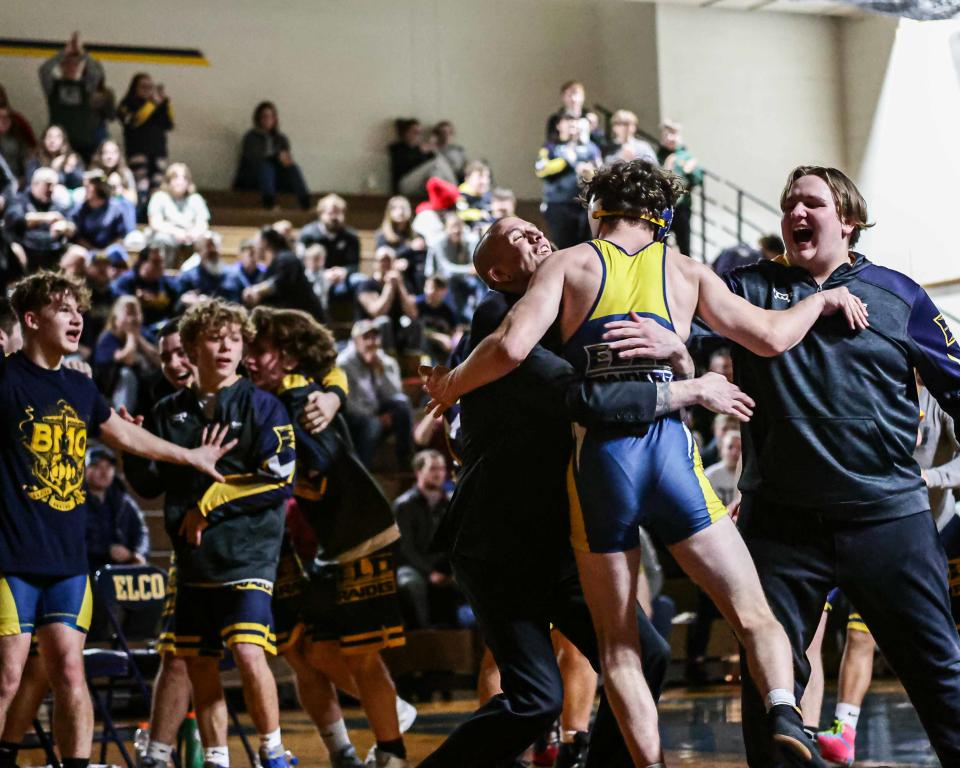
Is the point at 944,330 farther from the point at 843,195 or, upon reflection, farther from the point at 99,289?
Result: the point at 99,289

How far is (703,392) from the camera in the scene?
4.00 metres

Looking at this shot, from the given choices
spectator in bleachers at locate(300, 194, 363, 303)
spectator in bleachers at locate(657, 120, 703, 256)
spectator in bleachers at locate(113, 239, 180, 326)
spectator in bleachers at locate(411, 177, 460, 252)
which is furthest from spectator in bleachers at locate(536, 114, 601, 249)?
spectator in bleachers at locate(113, 239, 180, 326)

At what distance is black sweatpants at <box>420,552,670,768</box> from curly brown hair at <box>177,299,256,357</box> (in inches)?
73.0

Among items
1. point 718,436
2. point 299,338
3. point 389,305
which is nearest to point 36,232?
point 389,305

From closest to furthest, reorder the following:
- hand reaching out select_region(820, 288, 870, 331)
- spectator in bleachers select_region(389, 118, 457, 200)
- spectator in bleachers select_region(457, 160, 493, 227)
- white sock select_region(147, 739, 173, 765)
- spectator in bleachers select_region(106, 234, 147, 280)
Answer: hand reaching out select_region(820, 288, 870, 331) → white sock select_region(147, 739, 173, 765) → spectator in bleachers select_region(106, 234, 147, 280) → spectator in bleachers select_region(457, 160, 493, 227) → spectator in bleachers select_region(389, 118, 457, 200)

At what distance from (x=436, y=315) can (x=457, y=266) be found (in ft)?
2.07

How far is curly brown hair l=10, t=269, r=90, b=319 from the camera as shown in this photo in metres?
5.46

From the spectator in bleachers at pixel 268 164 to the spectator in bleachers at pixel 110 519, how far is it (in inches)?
329

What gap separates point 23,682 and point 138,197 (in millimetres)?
10226

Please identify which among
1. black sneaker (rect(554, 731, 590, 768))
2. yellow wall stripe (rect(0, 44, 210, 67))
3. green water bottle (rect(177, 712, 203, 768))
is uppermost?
yellow wall stripe (rect(0, 44, 210, 67))

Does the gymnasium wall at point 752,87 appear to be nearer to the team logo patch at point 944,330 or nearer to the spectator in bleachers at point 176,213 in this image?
the spectator in bleachers at point 176,213

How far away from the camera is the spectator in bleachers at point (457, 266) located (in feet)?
45.6

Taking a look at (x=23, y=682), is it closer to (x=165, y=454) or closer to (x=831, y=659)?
(x=165, y=454)

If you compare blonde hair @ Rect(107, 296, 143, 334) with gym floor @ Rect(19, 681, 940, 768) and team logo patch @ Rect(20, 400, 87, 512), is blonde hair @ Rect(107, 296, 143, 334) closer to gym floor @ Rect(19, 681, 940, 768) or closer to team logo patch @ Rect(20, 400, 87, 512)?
gym floor @ Rect(19, 681, 940, 768)
